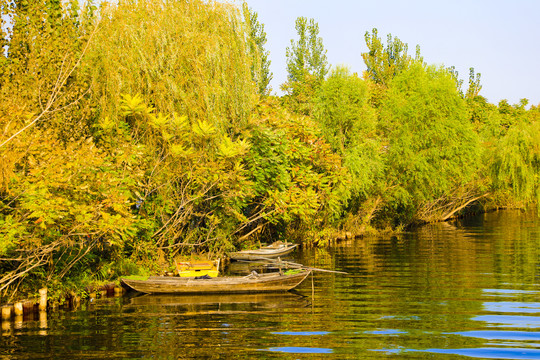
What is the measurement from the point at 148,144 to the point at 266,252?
992 centimetres

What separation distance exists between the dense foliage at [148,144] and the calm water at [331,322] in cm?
280

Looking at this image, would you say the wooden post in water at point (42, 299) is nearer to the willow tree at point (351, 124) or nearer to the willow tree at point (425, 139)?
the willow tree at point (351, 124)

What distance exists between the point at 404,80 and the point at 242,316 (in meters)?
34.8

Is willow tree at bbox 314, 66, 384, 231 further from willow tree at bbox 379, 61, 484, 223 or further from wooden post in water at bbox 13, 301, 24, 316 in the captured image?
wooden post in water at bbox 13, 301, 24, 316

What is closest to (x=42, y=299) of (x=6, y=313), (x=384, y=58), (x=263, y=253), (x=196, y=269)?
(x=6, y=313)

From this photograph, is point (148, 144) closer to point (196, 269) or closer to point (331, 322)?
point (196, 269)

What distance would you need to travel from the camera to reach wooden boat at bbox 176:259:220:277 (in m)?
24.6

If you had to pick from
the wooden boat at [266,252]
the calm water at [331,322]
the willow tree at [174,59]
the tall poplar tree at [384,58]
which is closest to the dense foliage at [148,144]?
the willow tree at [174,59]

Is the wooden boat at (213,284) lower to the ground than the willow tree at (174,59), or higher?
lower

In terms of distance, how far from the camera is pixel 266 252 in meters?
32.4

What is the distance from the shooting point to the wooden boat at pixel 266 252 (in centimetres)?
3191

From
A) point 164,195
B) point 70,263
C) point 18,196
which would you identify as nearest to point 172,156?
point 164,195

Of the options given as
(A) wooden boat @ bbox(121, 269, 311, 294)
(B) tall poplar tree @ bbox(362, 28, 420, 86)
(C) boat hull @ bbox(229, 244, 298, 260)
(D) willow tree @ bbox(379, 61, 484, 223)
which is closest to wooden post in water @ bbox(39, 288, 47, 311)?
(A) wooden boat @ bbox(121, 269, 311, 294)

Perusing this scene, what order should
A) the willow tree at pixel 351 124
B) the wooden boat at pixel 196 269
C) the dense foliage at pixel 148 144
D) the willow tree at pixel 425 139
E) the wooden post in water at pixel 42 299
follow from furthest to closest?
the willow tree at pixel 425 139
the willow tree at pixel 351 124
the wooden boat at pixel 196 269
the wooden post in water at pixel 42 299
the dense foliage at pixel 148 144
